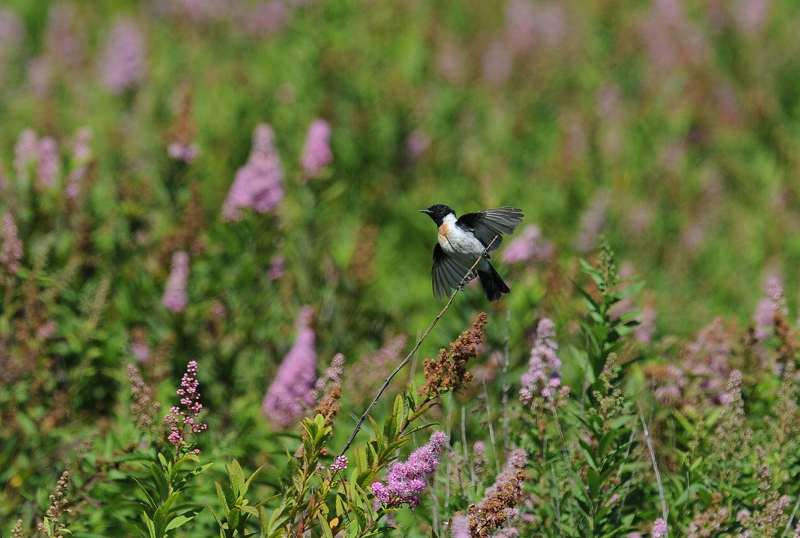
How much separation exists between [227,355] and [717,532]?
7.33 ft

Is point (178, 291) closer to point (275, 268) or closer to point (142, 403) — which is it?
point (275, 268)

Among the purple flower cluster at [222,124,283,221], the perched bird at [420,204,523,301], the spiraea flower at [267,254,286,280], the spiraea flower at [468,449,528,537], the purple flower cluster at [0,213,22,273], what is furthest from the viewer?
the spiraea flower at [267,254,286,280]

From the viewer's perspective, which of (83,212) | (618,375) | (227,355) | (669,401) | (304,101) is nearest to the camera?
(618,375)

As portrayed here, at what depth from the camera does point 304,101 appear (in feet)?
22.6

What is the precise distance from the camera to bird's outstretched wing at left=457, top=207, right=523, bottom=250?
2.79 m

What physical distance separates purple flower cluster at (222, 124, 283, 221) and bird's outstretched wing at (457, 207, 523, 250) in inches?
74.6

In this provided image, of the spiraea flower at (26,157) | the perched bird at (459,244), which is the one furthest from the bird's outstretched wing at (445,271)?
the spiraea flower at (26,157)

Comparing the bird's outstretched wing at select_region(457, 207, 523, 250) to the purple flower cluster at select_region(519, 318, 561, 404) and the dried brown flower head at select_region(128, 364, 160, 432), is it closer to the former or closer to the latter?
the purple flower cluster at select_region(519, 318, 561, 404)

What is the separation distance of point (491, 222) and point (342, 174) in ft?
12.7

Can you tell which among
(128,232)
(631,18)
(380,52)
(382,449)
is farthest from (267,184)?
(631,18)

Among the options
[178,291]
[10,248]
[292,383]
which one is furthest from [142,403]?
[178,291]

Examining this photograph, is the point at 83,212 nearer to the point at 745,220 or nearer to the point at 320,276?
the point at 320,276

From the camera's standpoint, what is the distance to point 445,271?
9.68ft

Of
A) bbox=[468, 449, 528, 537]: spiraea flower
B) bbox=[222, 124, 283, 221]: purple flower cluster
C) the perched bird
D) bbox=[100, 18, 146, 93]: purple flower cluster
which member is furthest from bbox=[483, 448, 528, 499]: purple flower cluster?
bbox=[100, 18, 146, 93]: purple flower cluster
